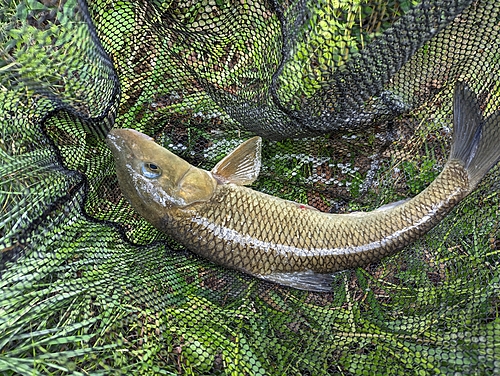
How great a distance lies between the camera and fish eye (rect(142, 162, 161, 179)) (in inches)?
82.5

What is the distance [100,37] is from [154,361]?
1.69m

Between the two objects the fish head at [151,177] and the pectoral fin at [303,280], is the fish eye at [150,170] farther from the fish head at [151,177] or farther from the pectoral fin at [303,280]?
the pectoral fin at [303,280]

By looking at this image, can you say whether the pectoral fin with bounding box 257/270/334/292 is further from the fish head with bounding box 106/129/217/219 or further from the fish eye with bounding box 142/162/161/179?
the fish eye with bounding box 142/162/161/179

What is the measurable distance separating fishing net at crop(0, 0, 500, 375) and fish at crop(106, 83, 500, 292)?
0.15 meters

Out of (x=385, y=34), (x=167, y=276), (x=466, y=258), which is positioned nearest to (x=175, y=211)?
(x=167, y=276)

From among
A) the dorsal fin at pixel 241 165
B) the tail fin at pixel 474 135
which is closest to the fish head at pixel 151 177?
the dorsal fin at pixel 241 165

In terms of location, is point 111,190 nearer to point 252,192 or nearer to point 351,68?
point 252,192

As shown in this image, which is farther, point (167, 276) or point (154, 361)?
point (167, 276)

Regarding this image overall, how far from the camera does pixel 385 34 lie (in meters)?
1.96

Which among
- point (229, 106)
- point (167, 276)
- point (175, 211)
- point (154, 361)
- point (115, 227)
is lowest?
point (154, 361)

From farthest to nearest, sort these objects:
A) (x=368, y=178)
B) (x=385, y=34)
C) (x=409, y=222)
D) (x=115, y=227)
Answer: (x=368, y=178)
(x=115, y=227)
(x=409, y=222)
(x=385, y=34)

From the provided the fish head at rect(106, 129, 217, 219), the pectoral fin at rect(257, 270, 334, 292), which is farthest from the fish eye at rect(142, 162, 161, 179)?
the pectoral fin at rect(257, 270, 334, 292)

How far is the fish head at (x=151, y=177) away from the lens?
2082mm

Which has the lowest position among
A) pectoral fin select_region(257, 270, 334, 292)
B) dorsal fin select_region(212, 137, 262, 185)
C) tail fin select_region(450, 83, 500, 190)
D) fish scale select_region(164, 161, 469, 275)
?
pectoral fin select_region(257, 270, 334, 292)
